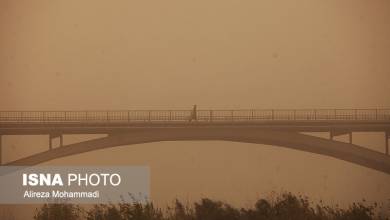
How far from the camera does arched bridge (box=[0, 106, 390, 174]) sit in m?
12.3

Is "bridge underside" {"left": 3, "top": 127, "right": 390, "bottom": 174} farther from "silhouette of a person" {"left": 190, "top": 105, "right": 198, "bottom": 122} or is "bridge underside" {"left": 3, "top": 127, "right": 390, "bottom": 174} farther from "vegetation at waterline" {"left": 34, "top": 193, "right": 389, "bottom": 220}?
"vegetation at waterline" {"left": 34, "top": 193, "right": 389, "bottom": 220}

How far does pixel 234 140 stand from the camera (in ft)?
43.4

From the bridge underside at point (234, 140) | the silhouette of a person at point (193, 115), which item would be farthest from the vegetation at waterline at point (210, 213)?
the bridge underside at point (234, 140)

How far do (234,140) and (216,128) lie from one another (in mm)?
614

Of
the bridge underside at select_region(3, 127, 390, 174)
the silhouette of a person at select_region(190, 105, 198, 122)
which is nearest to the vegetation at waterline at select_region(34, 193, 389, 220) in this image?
the silhouette of a person at select_region(190, 105, 198, 122)

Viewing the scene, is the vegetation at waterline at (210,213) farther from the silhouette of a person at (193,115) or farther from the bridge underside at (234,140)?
the bridge underside at (234,140)

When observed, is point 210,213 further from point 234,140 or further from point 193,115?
point 234,140

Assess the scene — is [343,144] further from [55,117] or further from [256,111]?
[55,117]

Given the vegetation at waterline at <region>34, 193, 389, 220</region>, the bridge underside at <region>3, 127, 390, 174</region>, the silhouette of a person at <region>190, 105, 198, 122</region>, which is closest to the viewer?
the vegetation at waterline at <region>34, 193, 389, 220</region>

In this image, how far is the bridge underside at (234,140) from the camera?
1275 centimetres

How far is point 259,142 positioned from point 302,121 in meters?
1.12

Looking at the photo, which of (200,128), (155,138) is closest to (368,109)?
(200,128)

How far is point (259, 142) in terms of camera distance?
1334 cm

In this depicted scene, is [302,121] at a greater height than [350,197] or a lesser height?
greater
